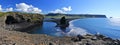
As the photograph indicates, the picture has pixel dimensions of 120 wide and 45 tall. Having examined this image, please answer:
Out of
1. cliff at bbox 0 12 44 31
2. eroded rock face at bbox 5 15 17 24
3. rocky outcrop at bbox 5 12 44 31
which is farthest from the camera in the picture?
eroded rock face at bbox 5 15 17 24

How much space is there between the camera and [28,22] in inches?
3415

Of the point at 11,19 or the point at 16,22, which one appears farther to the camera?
the point at 16,22

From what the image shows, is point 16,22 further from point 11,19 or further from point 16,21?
point 11,19

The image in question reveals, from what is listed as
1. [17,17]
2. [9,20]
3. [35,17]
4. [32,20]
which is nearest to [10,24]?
[9,20]

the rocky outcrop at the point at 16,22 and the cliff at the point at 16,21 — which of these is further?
the rocky outcrop at the point at 16,22

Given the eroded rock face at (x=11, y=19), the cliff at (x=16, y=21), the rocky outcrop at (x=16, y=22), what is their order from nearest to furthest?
1. the cliff at (x=16, y=21)
2. the rocky outcrop at (x=16, y=22)
3. the eroded rock face at (x=11, y=19)

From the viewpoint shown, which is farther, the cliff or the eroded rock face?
the eroded rock face

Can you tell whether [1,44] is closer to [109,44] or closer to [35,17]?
[109,44]

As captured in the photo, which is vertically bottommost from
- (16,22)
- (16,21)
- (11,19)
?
(16,22)

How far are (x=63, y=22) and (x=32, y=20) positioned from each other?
50.1 ft

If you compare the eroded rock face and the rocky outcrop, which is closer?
the rocky outcrop

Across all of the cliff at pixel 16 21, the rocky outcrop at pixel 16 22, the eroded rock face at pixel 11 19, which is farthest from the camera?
the eroded rock face at pixel 11 19

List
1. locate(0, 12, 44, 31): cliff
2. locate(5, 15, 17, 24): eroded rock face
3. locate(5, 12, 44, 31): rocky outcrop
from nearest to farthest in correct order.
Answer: locate(0, 12, 44, 31): cliff < locate(5, 12, 44, 31): rocky outcrop < locate(5, 15, 17, 24): eroded rock face

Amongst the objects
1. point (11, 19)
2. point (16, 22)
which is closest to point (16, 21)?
point (16, 22)
